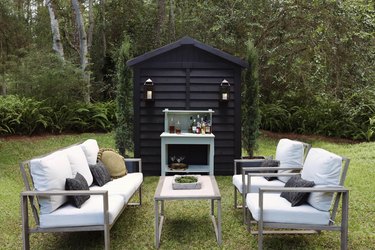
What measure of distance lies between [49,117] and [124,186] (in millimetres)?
6889

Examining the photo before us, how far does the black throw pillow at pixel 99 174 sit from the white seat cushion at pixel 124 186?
0.06 m

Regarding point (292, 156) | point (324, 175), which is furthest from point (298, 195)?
point (292, 156)

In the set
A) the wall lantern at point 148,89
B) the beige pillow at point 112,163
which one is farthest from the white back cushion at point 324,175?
the wall lantern at point 148,89

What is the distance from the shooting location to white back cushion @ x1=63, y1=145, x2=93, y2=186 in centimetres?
397

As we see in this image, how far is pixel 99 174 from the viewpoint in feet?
14.9

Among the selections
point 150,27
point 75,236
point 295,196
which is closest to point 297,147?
point 295,196

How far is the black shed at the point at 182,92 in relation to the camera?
7.00 meters

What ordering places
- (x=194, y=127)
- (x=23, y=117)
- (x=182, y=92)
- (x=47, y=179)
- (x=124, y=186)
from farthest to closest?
(x=23, y=117) → (x=182, y=92) → (x=194, y=127) → (x=124, y=186) → (x=47, y=179)

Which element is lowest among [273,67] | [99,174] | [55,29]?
[99,174]

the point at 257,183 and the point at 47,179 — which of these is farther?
the point at 257,183

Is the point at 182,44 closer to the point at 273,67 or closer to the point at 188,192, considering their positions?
the point at 188,192

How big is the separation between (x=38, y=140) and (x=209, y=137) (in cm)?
539

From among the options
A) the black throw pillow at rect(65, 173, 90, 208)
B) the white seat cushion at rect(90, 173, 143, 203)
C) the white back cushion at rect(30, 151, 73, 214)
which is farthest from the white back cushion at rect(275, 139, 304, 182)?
the white back cushion at rect(30, 151, 73, 214)

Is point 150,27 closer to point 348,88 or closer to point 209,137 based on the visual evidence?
point 348,88
